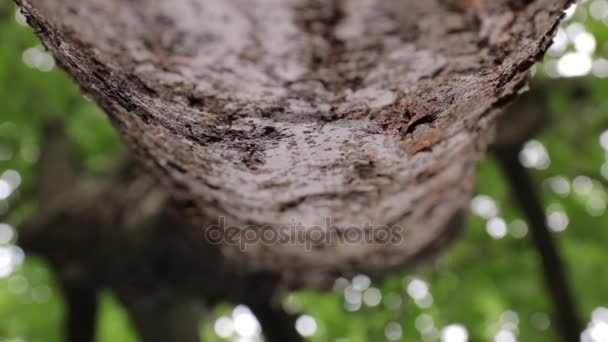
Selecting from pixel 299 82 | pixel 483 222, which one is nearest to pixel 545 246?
pixel 483 222

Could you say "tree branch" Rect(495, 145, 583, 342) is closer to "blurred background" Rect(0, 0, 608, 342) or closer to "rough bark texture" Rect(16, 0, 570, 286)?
"blurred background" Rect(0, 0, 608, 342)

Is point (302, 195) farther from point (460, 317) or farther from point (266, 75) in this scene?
point (460, 317)

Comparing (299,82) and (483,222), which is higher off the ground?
(483,222)

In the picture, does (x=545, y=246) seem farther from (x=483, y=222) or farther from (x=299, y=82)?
(x=299, y=82)

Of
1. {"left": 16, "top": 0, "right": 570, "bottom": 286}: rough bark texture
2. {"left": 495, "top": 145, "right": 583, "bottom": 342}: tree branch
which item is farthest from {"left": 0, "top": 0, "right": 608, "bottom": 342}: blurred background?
{"left": 16, "top": 0, "right": 570, "bottom": 286}: rough bark texture

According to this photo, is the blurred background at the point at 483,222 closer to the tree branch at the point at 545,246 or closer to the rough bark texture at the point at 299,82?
the tree branch at the point at 545,246

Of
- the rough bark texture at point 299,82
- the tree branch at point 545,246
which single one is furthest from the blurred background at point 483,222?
the rough bark texture at point 299,82
